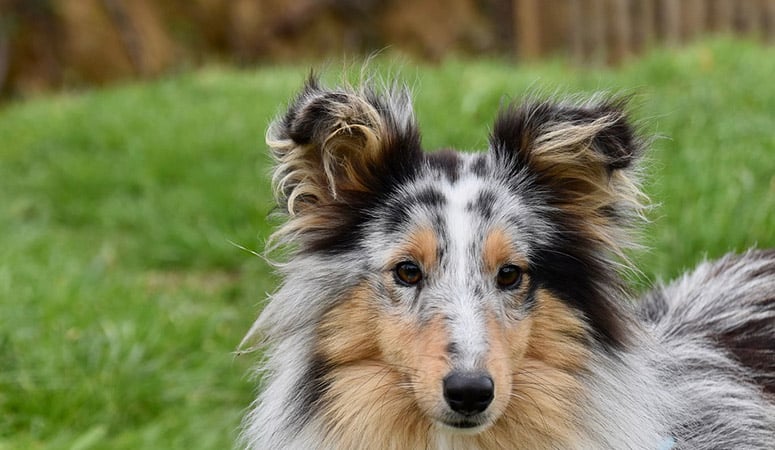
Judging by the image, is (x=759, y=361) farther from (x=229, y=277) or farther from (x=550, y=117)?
(x=229, y=277)

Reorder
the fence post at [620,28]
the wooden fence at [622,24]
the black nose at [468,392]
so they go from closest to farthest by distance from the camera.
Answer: the black nose at [468,392] < the wooden fence at [622,24] < the fence post at [620,28]

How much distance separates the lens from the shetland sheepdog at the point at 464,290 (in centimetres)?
294

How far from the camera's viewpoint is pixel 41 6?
44.8ft

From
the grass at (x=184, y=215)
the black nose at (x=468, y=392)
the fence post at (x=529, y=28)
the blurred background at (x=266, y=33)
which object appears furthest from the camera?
the fence post at (x=529, y=28)

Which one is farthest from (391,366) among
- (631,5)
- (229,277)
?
(631,5)

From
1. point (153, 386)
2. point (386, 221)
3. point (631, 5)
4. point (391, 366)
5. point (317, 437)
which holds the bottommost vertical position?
point (631, 5)

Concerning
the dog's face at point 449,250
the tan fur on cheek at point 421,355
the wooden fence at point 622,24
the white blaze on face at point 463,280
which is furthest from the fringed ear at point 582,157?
the wooden fence at point 622,24

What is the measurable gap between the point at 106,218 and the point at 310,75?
477 centimetres

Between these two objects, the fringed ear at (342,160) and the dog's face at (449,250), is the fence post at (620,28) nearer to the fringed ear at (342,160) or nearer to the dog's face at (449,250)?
the dog's face at (449,250)

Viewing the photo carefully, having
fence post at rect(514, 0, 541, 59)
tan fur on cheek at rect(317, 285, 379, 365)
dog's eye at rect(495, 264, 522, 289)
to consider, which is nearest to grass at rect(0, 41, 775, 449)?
dog's eye at rect(495, 264, 522, 289)

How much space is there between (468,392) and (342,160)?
2.96ft

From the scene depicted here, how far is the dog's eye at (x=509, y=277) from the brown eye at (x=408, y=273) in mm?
237

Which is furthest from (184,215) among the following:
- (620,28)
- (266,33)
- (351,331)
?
(266,33)

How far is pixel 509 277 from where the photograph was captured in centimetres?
299
